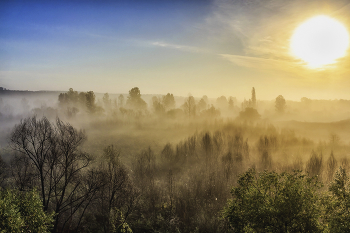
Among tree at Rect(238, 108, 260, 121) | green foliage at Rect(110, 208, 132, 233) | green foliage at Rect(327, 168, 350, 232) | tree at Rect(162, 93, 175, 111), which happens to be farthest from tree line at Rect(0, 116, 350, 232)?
tree at Rect(162, 93, 175, 111)

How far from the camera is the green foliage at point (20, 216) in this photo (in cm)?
1574

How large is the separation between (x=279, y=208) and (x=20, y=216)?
2441 cm

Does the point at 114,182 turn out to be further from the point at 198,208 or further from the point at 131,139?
the point at 131,139

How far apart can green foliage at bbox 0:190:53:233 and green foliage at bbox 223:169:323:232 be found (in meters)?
19.5

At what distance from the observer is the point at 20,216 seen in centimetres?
1772

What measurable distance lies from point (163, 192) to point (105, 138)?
47.4 m

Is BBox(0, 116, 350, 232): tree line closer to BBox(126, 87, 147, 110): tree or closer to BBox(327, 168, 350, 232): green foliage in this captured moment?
BBox(327, 168, 350, 232): green foliage

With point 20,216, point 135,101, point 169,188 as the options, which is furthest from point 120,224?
point 135,101

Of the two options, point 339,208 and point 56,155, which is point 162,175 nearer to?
point 56,155

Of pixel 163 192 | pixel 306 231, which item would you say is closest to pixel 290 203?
pixel 306 231

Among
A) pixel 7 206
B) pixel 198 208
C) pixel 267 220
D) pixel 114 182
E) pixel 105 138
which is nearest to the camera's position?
pixel 7 206

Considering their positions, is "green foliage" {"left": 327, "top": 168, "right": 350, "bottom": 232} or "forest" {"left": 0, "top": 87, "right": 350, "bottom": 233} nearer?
"green foliage" {"left": 327, "top": 168, "right": 350, "bottom": 232}

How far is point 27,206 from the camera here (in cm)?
1952

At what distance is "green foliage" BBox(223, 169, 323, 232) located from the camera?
1775 cm
